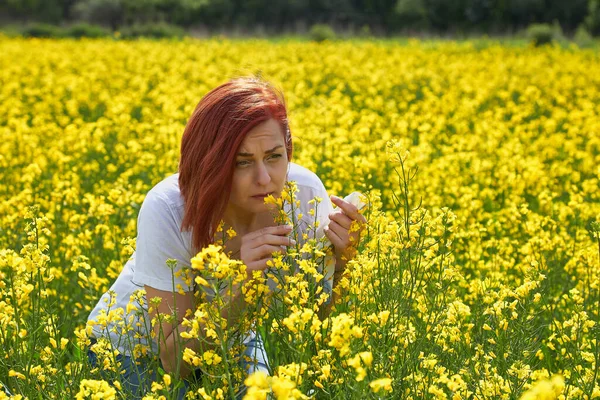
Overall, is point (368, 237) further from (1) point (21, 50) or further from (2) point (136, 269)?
(1) point (21, 50)

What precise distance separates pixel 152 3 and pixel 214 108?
34.8 meters

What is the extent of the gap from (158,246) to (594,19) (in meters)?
29.4

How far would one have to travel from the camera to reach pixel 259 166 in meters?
3.14

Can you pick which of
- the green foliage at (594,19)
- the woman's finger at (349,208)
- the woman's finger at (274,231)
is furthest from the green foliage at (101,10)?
the woman's finger at (274,231)

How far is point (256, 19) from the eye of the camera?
35438mm

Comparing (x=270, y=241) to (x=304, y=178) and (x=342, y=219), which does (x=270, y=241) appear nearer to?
(x=342, y=219)

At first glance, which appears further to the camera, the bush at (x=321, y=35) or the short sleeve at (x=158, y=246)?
the bush at (x=321, y=35)

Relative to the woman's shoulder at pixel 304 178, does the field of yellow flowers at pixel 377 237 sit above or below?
below

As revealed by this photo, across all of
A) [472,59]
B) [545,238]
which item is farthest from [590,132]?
[472,59]

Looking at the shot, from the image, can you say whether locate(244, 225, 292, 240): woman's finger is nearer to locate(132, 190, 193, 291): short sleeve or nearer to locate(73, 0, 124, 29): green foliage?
locate(132, 190, 193, 291): short sleeve

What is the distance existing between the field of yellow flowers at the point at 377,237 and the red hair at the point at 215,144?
196 mm

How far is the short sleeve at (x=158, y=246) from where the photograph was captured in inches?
125

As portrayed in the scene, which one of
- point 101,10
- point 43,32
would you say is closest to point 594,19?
point 43,32

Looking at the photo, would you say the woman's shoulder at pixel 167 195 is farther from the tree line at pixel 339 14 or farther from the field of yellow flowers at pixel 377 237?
the tree line at pixel 339 14
